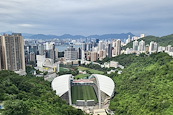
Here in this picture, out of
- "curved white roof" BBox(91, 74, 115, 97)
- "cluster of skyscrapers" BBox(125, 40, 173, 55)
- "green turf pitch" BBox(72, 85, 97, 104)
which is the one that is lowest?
"green turf pitch" BBox(72, 85, 97, 104)

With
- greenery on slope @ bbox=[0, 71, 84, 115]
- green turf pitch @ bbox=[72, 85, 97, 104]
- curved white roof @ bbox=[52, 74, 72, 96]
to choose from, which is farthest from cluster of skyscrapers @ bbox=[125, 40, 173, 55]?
greenery on slope @ bbox=[0, 71, 84, 115]

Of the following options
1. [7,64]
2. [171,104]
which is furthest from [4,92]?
[7,64]

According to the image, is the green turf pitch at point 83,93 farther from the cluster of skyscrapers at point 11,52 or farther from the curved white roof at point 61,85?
the cluster of skyscrapers at point 11,52

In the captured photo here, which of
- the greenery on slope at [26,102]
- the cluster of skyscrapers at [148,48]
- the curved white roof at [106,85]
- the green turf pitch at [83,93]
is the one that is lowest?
the green turf pitch at [83,93]

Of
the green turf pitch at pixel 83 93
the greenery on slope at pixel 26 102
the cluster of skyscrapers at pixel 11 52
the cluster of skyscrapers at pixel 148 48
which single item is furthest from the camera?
the cluster of skyscrapers at pixel 148 48

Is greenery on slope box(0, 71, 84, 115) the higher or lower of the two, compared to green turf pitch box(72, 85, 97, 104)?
higher

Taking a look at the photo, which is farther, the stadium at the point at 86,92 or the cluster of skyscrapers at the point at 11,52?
the cluster of skyscrapers at the point at 11,52

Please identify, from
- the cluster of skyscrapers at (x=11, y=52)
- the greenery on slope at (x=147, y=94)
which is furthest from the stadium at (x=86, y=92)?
the cluster of skyscrapers at (x=11, y=52)

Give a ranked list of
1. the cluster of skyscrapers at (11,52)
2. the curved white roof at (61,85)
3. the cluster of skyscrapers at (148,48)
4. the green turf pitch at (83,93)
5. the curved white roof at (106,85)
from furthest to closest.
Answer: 1. the cluster of skyscrapers at (148,48)
2. the cluster of skyscrapers at (11,52)
3. the green turf pitch at (83,93)
4. the curved white roof at (106,85)
5. the curved white roof at (61,85)

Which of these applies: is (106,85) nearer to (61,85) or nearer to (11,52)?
(61,85)

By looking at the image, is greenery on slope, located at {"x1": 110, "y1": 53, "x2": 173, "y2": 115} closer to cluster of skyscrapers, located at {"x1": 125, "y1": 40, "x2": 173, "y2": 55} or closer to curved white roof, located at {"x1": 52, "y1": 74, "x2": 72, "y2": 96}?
curved white roof, located at {"x1": 52, "y1": 74, "x2": 72, "y2": 96}
